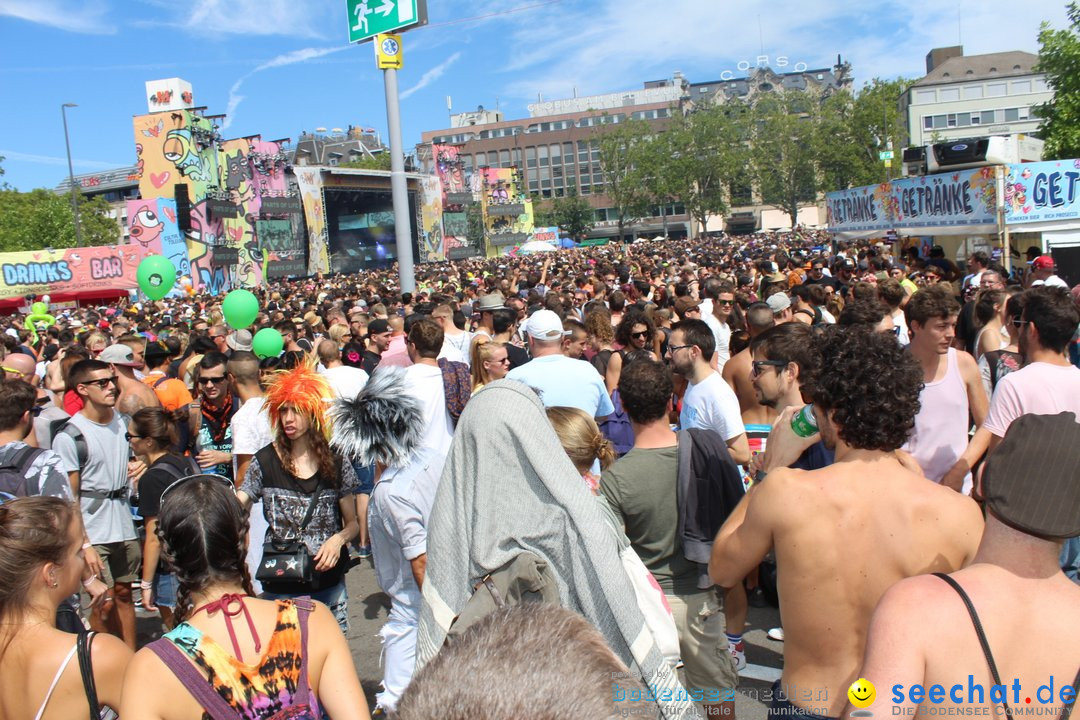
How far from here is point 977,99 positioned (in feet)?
248

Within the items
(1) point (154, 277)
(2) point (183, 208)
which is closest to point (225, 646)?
(1) point (154, 277)

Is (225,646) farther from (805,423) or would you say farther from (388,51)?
(388,51)

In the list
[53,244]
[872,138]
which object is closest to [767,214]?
[872,138]

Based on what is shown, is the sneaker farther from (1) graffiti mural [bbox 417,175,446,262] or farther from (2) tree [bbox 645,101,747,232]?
(2) tree [bbox 645,101,747,232]

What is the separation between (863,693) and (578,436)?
5.34 feet

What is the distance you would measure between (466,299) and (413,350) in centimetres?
941

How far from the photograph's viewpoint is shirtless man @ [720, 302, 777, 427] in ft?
16.0

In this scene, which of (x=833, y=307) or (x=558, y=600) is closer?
(x=558, y=600)

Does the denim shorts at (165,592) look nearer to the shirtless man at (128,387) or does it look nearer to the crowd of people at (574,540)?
the crowd of people at (574,540)

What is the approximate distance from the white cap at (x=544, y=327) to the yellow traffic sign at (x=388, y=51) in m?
5.80

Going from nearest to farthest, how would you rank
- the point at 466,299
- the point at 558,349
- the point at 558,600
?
the point at 558,600, the point at 558,349, the point at 466,299

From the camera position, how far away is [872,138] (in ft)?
241

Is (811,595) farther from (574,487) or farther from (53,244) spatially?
(53,244)

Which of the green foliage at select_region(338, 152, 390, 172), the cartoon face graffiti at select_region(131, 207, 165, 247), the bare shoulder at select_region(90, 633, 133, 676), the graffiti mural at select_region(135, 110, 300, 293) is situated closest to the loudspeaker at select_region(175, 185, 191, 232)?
the graffiti mural at select_region(135, 110, 300, 293)
